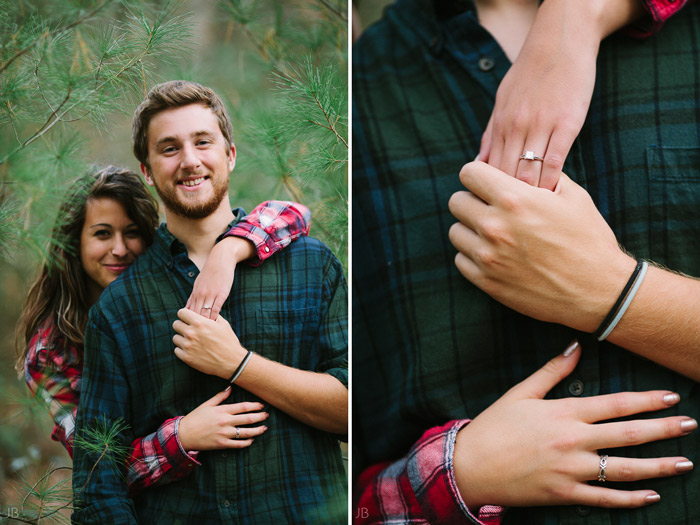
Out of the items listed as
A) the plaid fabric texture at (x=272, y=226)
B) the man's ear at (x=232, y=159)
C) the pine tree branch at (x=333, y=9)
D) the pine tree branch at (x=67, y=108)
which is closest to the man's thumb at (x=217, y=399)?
the plaid fabric texture at (x=272, y=226)

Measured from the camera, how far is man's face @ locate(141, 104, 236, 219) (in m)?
0.65

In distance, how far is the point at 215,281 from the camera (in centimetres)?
65

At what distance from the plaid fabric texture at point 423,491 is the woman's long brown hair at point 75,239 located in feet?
1.34

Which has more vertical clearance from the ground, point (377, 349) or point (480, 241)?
point (480, 241)

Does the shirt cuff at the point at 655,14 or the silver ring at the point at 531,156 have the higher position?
the shirt cuff at the point at 655,14

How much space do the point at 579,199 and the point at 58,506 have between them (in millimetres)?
668

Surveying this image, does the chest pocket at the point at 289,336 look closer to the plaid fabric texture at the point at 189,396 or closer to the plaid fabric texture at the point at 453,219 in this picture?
the plaid fabric texture at the point at 189,396

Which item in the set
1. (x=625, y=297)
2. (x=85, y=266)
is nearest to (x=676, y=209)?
(x=625, y=297)

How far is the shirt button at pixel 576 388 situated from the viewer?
71 cm

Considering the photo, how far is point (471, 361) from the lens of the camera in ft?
2.51

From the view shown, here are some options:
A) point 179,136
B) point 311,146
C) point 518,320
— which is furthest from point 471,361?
point 179,136

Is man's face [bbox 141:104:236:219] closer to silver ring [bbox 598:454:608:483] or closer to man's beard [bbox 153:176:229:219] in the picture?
man's beard [bbox 153:176:229:219]

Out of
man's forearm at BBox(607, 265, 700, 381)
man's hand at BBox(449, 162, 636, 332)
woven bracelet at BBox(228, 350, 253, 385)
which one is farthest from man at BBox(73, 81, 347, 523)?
man's forearm at BBox(607, 265, 700, 381)

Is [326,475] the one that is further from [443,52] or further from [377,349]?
[443,52]
